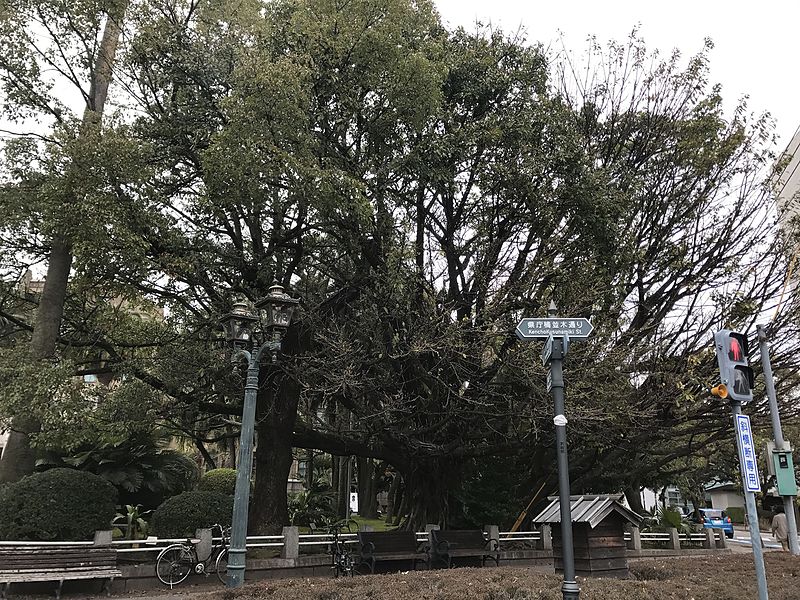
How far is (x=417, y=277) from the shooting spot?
1370 centimetres

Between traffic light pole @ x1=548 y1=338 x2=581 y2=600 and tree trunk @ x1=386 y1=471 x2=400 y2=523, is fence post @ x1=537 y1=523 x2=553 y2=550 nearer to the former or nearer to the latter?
traffic light pole @ x1=548 y1=338 x2=581 y2=600

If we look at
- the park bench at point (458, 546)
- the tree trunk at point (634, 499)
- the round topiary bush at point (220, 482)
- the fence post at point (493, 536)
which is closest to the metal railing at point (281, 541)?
the fence post at point (493, 536)

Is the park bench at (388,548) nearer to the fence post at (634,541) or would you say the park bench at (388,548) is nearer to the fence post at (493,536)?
the fence post at (493,536)

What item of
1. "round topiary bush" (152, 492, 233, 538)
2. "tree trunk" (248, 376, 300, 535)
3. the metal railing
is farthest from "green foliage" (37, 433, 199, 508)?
the metal railing

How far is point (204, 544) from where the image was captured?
12.4m

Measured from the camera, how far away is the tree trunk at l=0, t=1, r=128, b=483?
13797 mm

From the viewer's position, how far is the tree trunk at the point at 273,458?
1547 cm

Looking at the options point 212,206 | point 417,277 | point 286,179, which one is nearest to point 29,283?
point 212,206

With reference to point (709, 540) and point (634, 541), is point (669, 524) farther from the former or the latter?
point (634, 541)

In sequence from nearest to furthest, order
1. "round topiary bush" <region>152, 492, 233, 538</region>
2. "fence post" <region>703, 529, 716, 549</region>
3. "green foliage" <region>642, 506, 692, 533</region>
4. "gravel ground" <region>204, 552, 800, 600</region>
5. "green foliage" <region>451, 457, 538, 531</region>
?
"gravel ground" <region>204, 552, 800, 600</region> < "round topiary bush" <region>152, 492, 233, 538</region> < "green foliage" <region>451, 457, 538, 531</region> < "fence post" <region>703, 529, 716, 549</region> < "green foliage" <region>642, 506, 692, 533</region>

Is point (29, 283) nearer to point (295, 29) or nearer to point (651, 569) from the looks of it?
point (295, 29)

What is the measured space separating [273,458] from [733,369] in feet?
41.1

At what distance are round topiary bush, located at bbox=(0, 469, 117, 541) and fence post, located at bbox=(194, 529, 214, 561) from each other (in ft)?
7.07

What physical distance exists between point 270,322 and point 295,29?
283 inches
